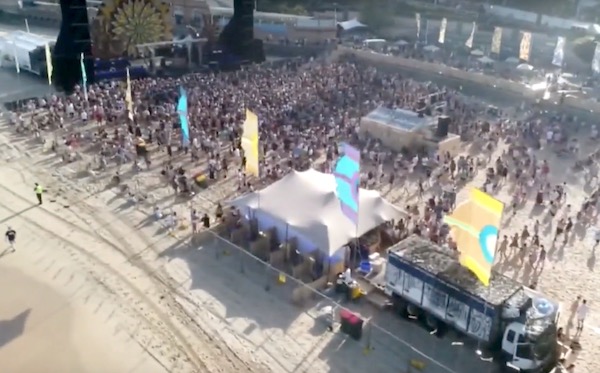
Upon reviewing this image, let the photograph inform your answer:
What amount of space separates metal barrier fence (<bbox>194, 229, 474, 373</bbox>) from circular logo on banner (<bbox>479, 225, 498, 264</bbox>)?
2847 mm

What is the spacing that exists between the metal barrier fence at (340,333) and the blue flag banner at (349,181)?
8.16 ft

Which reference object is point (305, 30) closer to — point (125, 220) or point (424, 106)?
point (424, 106)

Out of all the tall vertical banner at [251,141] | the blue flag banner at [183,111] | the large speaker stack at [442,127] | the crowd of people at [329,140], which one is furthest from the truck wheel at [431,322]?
the large speaker stack at [442,127]

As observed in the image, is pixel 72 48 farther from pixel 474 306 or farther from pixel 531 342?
pixel 531 342

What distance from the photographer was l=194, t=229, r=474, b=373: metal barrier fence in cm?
1500

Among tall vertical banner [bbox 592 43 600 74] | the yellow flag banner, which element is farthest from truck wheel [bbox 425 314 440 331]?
tall vertical banner [bbox 592 43 600 74]

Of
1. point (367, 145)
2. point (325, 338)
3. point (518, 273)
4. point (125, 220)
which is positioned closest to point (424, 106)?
point (367, 145)

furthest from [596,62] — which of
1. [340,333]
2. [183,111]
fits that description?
[340,333]

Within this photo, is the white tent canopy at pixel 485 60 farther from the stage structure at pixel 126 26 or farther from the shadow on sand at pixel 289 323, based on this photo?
the shadow on sand at pixel 289 323

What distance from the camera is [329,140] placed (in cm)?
2950

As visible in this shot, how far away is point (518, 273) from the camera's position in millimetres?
19250

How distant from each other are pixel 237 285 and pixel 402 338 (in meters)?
5.14

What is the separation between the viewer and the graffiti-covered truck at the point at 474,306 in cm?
1405

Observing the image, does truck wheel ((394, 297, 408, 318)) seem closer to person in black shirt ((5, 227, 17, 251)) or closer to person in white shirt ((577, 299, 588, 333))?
person in white shirt ((577, 299, 588, 333))
